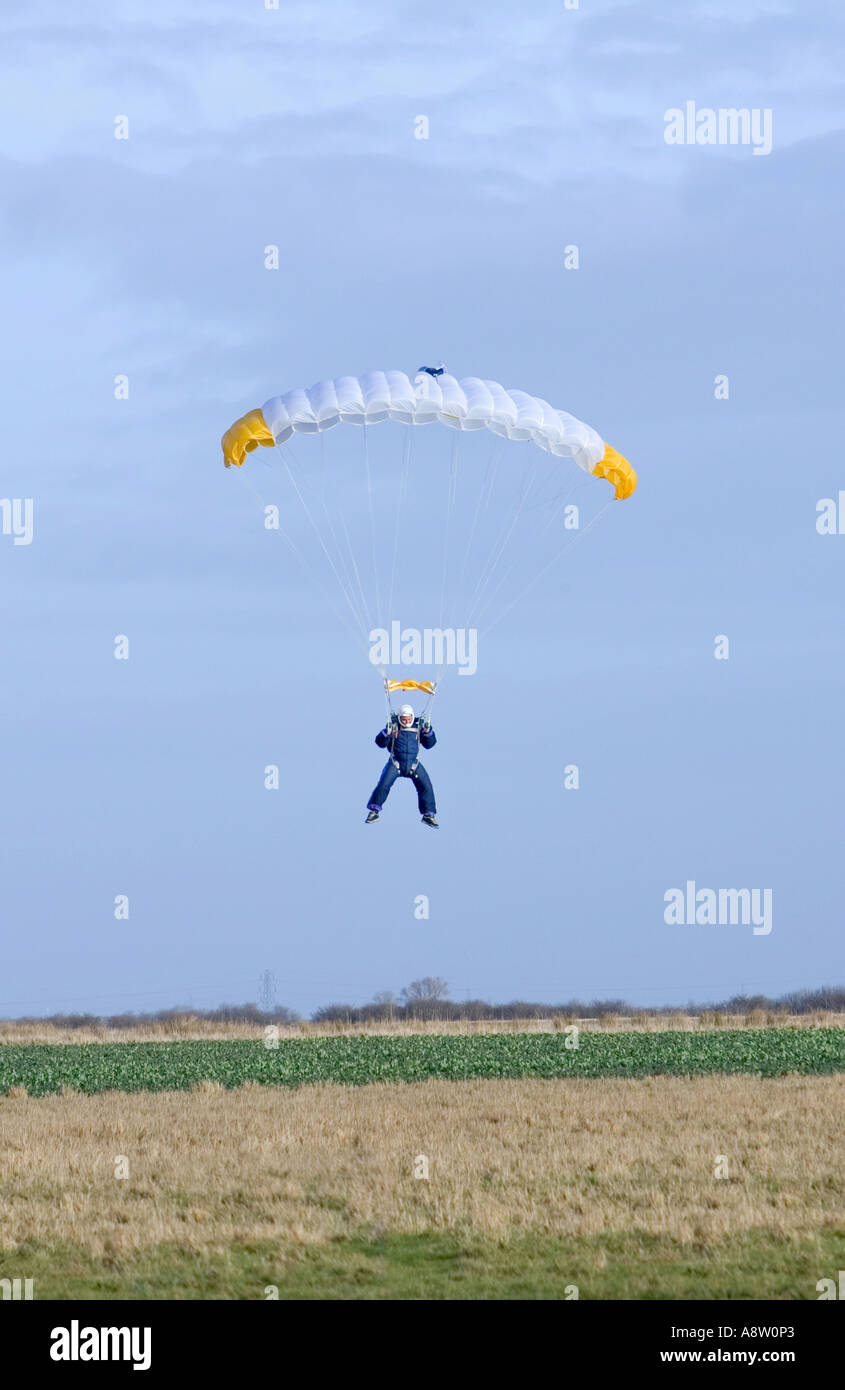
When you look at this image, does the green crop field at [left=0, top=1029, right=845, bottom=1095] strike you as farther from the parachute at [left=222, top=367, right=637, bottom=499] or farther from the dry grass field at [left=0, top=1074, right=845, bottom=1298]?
the parachute at [left=222, top=367, right=637, bottom=499]

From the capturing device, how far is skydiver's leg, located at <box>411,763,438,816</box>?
25109mm

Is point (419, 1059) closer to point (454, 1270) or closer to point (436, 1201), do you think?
point (436, 1201)

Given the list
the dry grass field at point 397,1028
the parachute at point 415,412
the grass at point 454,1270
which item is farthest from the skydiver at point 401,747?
the dry grass field at point 397,1028

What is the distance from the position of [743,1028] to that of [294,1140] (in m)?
30.1

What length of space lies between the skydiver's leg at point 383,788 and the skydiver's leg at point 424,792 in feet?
1.24

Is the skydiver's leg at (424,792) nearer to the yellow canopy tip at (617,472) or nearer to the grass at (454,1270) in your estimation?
the yellow canopy tip at (617,472)

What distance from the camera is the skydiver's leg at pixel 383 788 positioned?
24.7m

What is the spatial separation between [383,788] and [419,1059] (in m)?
14.7

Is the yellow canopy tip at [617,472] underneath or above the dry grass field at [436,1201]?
above

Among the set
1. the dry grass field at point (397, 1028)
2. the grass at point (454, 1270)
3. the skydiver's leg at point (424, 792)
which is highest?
the skydiver's leg at point (424, 792)

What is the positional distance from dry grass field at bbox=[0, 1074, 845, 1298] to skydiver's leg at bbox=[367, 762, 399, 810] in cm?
485

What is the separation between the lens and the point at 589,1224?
52.6ft

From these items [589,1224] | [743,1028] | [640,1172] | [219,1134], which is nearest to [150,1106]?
[219,1134]
